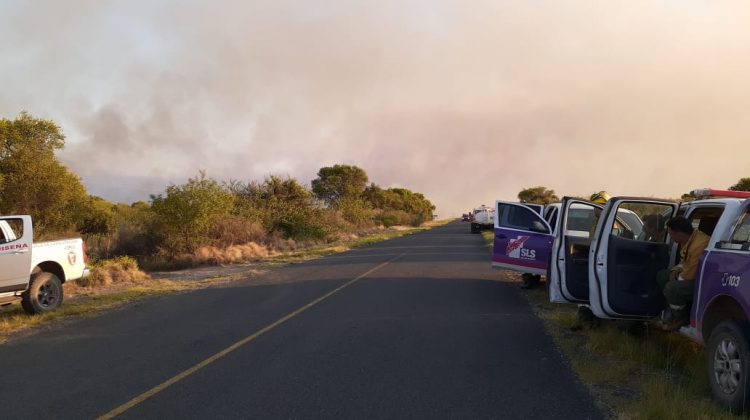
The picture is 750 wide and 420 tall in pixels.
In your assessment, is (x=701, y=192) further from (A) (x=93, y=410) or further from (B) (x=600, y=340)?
(A) (x=93, y=410)

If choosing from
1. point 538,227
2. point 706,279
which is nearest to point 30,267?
point 538,227

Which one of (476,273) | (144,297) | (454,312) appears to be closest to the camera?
(454,312)

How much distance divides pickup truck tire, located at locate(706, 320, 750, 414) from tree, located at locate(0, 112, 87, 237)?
25062 millimetres

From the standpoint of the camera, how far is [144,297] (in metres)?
14.1

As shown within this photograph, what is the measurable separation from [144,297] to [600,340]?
10882mm

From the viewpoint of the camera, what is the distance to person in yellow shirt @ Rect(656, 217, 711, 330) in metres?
5.93

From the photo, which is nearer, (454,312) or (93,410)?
(93,410)

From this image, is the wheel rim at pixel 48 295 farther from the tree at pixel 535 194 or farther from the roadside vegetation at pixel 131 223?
the tree at pixel 535 194

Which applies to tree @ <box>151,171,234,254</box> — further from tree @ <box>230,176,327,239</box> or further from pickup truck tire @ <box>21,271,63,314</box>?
pickup truck tire @ <box>21,271,63,314</box>

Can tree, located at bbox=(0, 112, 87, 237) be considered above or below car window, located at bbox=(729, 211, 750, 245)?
above

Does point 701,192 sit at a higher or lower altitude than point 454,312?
higher

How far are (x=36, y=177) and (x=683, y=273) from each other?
25.3m

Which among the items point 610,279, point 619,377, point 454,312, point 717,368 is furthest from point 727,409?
point 454,312

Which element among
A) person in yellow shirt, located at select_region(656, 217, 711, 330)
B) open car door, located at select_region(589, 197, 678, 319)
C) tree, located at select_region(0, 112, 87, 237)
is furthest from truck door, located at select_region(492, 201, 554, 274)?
tree, located at select_region(0, 112, 87, 237)
